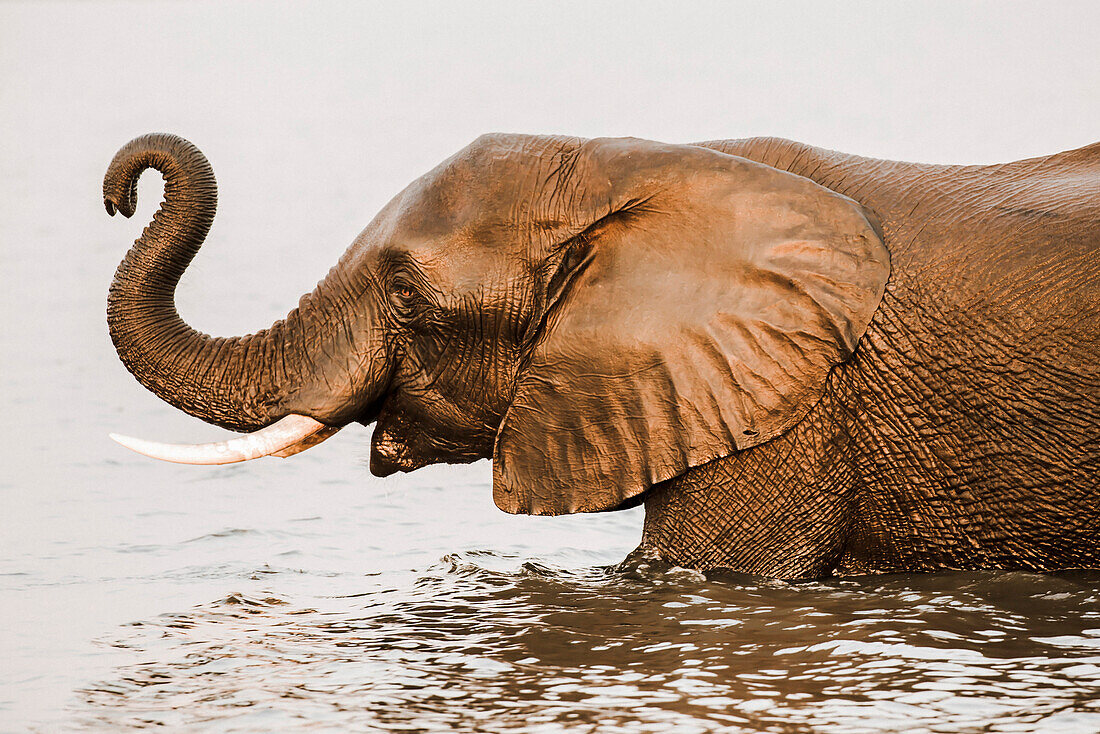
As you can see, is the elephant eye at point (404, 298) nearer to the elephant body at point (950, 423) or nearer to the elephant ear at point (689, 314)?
the elephant ear at point (689, 314)

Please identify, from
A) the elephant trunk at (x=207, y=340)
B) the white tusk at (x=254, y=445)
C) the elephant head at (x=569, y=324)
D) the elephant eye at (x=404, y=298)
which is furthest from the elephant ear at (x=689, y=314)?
the white tusk at (x=254, y=445)

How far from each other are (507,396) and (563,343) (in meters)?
0.40

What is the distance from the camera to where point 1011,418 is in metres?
5.52

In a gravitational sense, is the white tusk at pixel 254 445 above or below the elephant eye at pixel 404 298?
below

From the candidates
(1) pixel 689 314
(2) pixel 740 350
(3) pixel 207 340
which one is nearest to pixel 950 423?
(2) pixel 740 350

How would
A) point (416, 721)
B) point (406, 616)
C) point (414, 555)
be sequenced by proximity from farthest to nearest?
point (414, 555), point (406, 616), point (416, 721)

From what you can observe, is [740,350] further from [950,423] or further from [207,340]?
[207,340]

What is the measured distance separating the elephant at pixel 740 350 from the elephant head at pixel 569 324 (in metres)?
0.01

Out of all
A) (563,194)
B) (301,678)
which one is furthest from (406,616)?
(563,194)

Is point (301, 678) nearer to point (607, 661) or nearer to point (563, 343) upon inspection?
point (607, 661)

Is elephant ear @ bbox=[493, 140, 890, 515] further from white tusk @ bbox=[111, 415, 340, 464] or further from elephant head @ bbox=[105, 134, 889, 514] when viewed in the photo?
white tusk @ bbox=[111, 415, 340, 464]

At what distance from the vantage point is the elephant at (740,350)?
18.0 ft

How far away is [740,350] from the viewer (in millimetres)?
5480

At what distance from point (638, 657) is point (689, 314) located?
1283mm
